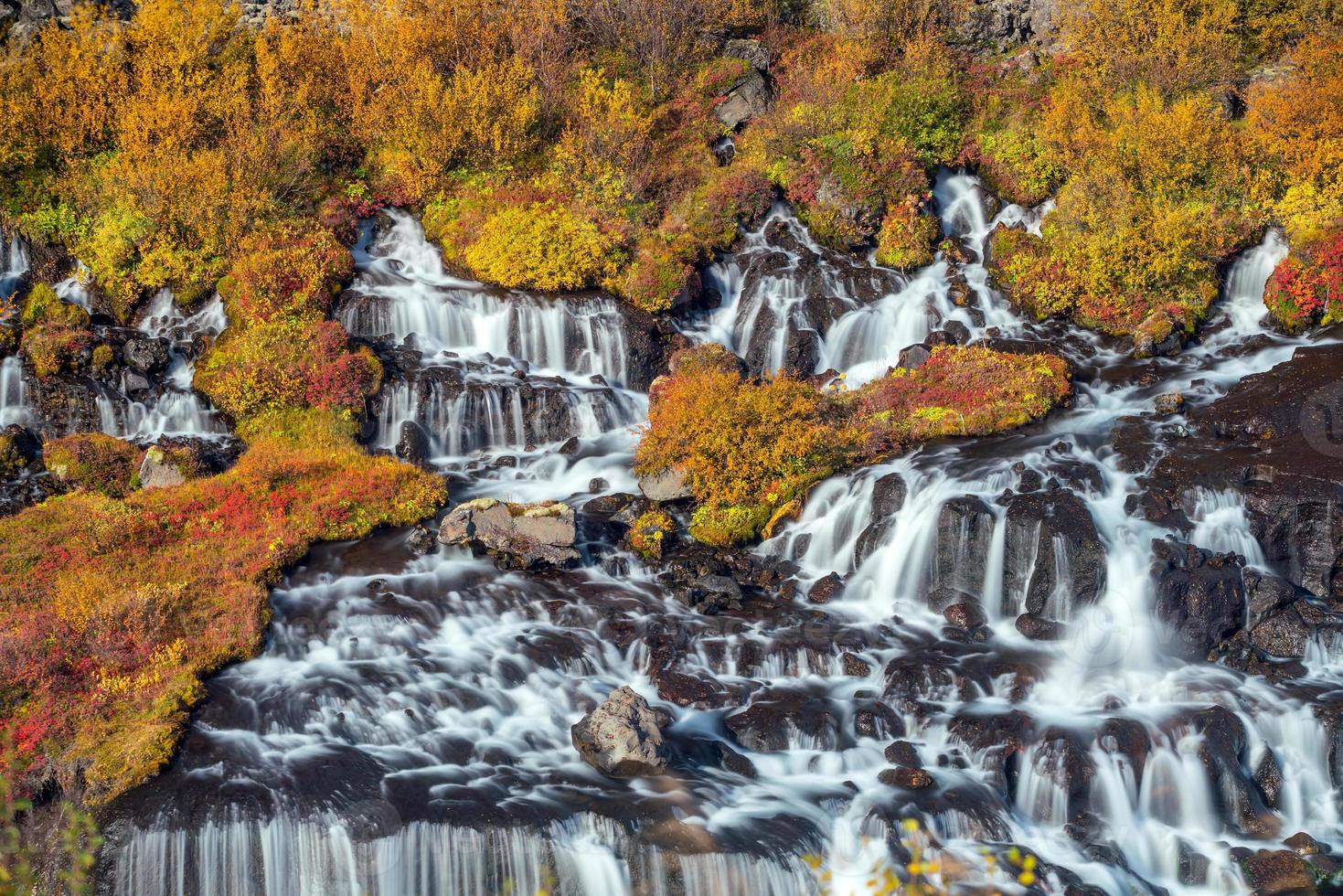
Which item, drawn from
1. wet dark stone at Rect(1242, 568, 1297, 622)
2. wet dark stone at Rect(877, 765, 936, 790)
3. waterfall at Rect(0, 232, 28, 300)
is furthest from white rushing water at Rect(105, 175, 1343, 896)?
waterfall at Rect(0, 232, 28, 300)

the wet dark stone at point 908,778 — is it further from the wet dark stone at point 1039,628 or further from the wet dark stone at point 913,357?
the wet dark stone at point 913,357

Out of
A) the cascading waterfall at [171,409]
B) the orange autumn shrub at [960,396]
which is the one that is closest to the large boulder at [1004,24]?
the orange autumn shrub at [960,396]

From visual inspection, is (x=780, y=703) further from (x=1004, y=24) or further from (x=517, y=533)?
(x=1004, y=24)

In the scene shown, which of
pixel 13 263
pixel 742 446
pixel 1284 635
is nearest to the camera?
pixel 1284 635

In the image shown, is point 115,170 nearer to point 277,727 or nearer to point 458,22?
point 458,22

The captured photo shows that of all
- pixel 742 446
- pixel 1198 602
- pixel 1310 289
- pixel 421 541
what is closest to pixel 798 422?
pixel 742 446

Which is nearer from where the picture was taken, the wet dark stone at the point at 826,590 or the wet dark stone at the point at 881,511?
the wet dark stone at the point at 826,590
